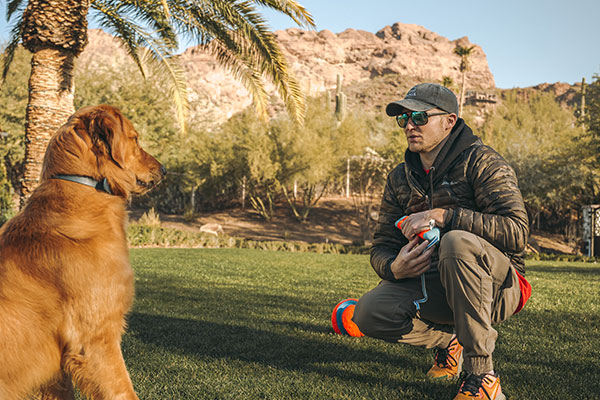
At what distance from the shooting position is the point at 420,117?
11.1 feet

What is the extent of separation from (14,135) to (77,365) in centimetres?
3095

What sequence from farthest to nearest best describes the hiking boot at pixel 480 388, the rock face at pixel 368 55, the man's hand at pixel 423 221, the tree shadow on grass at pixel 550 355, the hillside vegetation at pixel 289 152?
1. the rock face at pixel 368 55
2. the hillside vegetation at pixel 289 152
3. the tree shadow on grass at pixel 550 355
4. the man's hand at pixel 423 221
5. the hiking boot at pixel 480 388

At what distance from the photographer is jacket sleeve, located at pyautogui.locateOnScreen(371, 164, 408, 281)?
3.63 metres

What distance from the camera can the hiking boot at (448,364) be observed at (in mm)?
3430

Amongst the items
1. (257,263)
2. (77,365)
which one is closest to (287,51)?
(257,263)

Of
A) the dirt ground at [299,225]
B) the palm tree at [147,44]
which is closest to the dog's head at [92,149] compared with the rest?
the palm tree at [147,44]

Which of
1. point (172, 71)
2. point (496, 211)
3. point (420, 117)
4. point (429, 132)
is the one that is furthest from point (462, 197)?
point (172, 71)

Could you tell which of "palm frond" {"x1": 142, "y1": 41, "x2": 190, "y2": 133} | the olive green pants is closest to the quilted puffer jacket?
the olive green pants

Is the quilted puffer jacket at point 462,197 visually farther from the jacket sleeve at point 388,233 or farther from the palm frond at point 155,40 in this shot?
the palm frond at point 155,40

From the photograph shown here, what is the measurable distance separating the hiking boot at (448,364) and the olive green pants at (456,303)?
0.10 m

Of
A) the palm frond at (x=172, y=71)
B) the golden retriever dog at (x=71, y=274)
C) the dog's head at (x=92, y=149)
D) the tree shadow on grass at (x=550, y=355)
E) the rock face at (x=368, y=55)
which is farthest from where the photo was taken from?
the rock face at (x=368, y=55)

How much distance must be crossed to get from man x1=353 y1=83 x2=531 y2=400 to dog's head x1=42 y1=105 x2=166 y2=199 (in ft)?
6.12

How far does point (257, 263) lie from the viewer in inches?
521

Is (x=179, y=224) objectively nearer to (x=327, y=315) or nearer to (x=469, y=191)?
(x=327, y=315)
